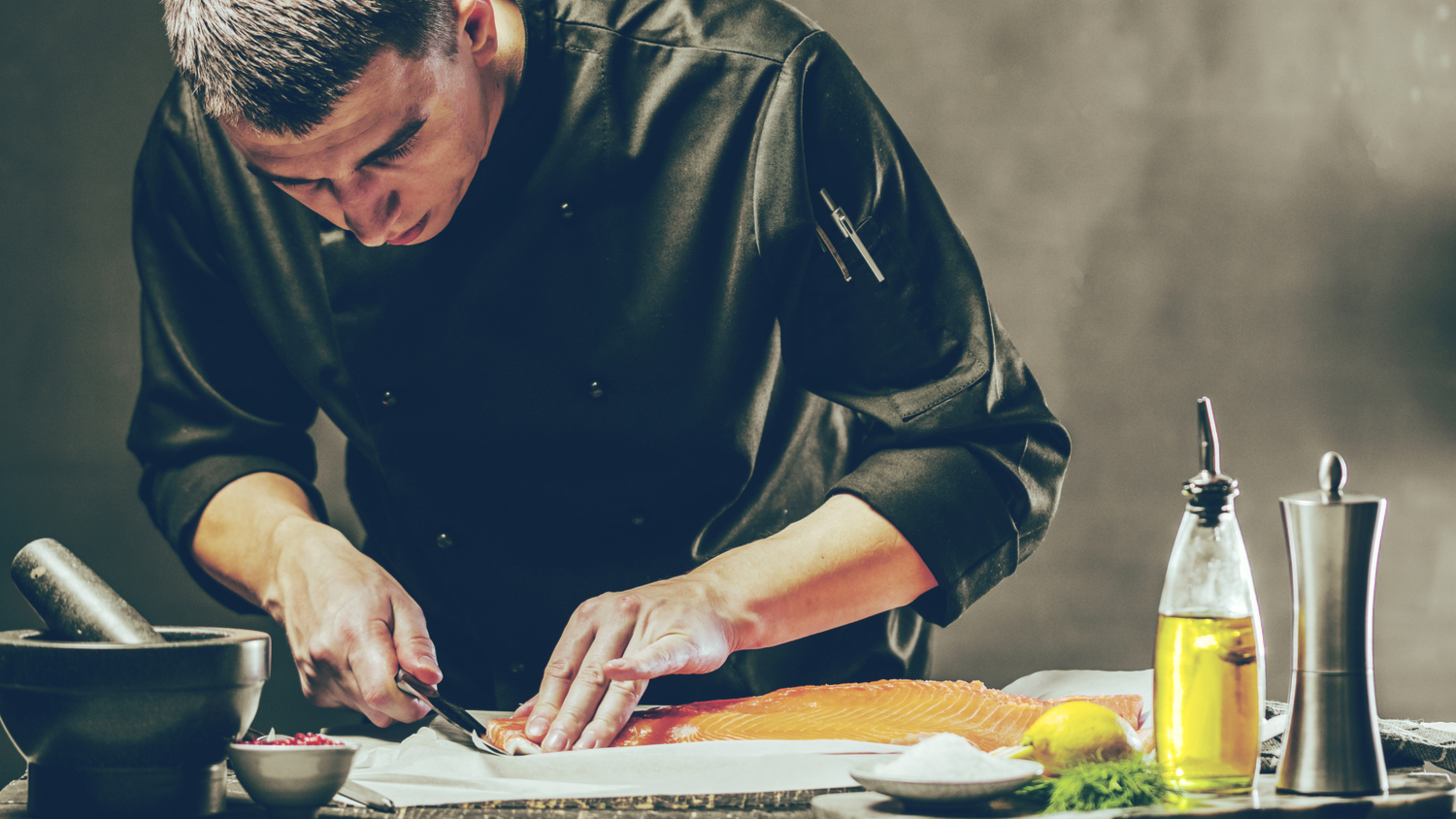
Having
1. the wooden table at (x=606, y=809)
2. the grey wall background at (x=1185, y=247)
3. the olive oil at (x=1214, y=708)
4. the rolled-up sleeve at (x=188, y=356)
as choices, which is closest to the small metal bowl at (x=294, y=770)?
the wooden table at (x=606, y=809)

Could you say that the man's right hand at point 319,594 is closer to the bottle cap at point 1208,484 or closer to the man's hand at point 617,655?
the man's hand at point 617,655

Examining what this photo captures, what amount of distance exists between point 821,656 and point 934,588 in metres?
0.37

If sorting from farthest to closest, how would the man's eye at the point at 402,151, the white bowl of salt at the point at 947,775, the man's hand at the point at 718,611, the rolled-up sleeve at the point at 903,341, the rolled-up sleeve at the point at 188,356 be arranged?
the rolled-up sleeve at the point at 188,356 < the rolled-up sleeve at the point at 903,341 < the man's eye at the point at 402,151 < the man's hand at the point at 718,611 < the white bowl of salt at the point at 947,775

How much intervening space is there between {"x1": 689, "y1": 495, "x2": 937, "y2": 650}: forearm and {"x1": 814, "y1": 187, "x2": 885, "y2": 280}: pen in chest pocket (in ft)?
1.02

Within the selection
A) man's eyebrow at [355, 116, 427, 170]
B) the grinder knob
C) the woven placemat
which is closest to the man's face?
man's eyebrow at [355, 116, 427, 170]

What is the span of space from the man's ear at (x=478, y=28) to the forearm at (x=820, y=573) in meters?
0.69

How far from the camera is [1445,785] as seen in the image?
1.00 metres

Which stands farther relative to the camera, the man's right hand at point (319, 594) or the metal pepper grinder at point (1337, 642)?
the man's right hand at point (319, 594)

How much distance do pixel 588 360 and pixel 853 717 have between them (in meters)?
0.60

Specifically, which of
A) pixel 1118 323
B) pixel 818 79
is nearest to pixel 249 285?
→ pixel 818 79

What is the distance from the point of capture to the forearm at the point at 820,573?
1.45 metres

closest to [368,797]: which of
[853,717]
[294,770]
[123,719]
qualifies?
[294,770]

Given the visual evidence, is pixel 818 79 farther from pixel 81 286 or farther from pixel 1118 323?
pixel 81 286

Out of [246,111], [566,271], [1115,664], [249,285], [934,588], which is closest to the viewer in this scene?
[246,111]
